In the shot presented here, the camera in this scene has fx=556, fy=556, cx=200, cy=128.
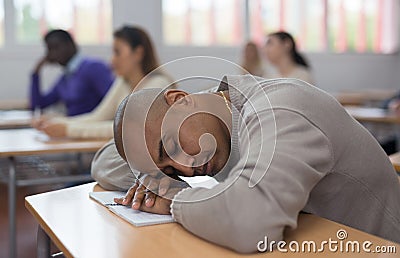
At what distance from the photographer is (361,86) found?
7.14 m

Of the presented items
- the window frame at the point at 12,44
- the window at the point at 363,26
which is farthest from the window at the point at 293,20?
the window frame at the point at 12,44

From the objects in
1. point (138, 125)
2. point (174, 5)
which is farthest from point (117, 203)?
point (174, 5)

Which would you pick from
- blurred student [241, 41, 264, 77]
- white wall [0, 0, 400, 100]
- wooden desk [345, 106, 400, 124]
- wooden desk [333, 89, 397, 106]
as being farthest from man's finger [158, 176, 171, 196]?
blurred student [241, 41, 264, 77]

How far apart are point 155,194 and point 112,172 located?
0.91ft

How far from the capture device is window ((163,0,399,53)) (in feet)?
19.4

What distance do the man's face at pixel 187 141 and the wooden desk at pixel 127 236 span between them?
13cm

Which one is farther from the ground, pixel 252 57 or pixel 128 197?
pixel 252 57

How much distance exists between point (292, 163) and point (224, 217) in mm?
152

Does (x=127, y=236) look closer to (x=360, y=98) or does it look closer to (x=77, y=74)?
(x=77, y=74)

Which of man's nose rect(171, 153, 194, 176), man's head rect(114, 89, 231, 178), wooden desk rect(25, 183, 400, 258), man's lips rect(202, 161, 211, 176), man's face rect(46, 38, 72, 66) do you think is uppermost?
man's face rect(46, 38, 72, 66)

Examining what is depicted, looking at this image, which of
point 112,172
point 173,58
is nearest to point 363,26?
point 173,58

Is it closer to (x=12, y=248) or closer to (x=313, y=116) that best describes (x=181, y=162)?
(x=313, y=116)

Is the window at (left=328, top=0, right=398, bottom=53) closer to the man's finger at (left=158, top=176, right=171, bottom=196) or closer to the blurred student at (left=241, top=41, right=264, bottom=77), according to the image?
the blurred student at (left=241, top=41, right=264, bottom=77)

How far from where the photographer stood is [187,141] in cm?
108
